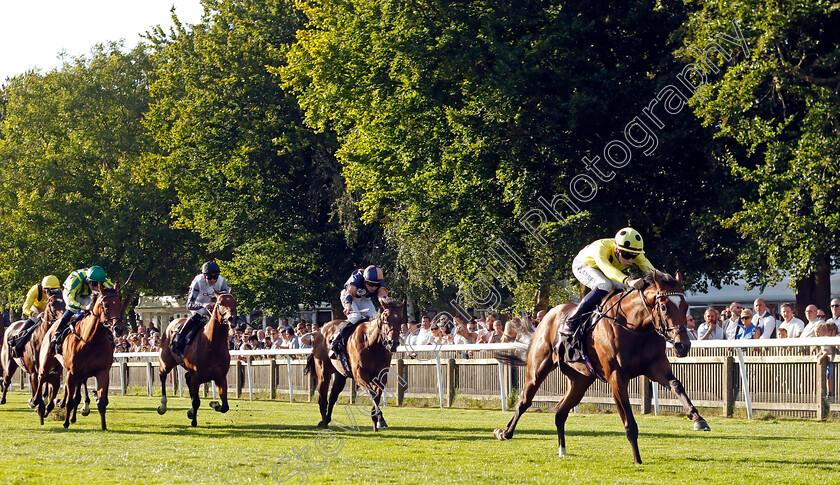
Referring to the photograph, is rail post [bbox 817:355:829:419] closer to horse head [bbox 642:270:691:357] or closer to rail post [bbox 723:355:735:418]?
rail post [bbox 723:355:735:418]

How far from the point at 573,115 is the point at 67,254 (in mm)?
27418

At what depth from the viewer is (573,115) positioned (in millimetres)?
23344

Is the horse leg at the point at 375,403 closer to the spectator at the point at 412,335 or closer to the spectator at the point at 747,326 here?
the spectator at the point at 747,326

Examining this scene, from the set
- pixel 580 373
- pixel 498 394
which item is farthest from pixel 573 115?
pixel 580 373

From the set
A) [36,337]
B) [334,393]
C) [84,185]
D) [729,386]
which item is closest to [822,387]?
[729,386]

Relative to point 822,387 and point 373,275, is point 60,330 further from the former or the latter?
point 822,387

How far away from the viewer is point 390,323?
12445mm

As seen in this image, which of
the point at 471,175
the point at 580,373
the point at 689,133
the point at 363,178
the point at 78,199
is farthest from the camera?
the point at 78,199

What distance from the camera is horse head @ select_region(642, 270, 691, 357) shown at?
8430 mm

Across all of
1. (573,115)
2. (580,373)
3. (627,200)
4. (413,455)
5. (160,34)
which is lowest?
(413,455)

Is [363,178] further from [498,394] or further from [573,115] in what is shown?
[498,394]

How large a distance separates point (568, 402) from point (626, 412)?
1.00m

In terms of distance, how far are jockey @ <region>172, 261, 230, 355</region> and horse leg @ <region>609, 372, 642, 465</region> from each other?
6.42 meters

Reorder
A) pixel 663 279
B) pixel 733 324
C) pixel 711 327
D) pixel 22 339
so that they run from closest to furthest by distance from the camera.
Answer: pixel 663 279 → pixel 733 324 → pixel 711 327 → pixel 22 339
